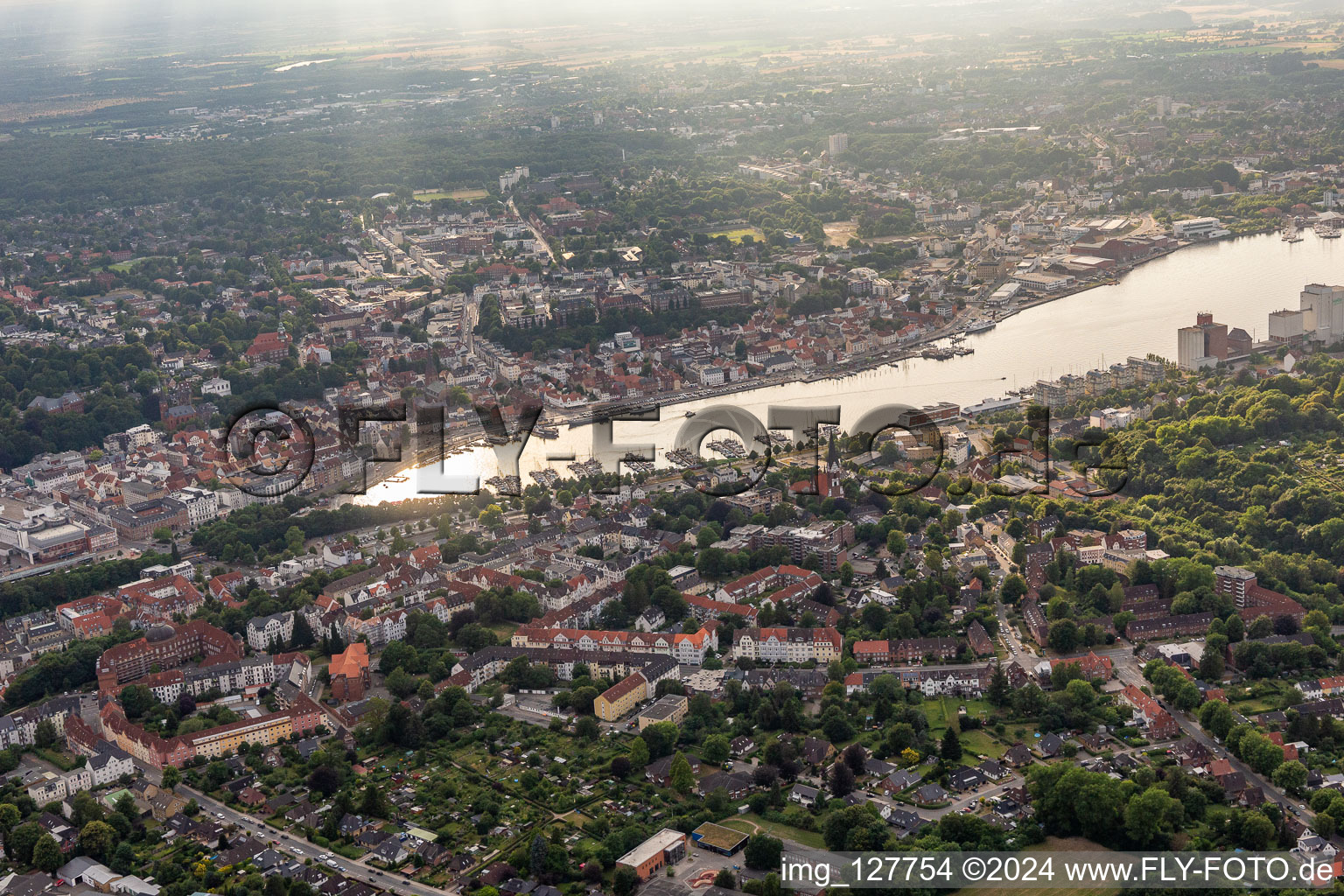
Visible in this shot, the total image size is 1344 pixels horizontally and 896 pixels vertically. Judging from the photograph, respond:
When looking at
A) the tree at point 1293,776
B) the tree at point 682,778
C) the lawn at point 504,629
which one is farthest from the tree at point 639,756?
the tree at point 1293,776

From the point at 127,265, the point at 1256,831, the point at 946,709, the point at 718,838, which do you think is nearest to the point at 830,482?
the point at 946,709

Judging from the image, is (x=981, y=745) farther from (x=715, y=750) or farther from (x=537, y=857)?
(x=537, y=857)

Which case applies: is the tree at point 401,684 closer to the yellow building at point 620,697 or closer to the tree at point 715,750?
the yellow building at point 620,697

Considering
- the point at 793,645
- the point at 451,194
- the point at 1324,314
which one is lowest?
the point at 793,645

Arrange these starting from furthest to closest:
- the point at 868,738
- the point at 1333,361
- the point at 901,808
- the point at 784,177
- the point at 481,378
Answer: the point at 784,177 → the point at 481,378 → the point at 1333,361 → the point at 868,738 → the point at 901,808

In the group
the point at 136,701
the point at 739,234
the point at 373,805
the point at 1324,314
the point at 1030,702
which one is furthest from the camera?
the point at 739,234

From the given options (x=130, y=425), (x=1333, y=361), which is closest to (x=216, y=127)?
(x=130, y=425)

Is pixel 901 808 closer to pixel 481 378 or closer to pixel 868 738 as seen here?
pixel 868 738
